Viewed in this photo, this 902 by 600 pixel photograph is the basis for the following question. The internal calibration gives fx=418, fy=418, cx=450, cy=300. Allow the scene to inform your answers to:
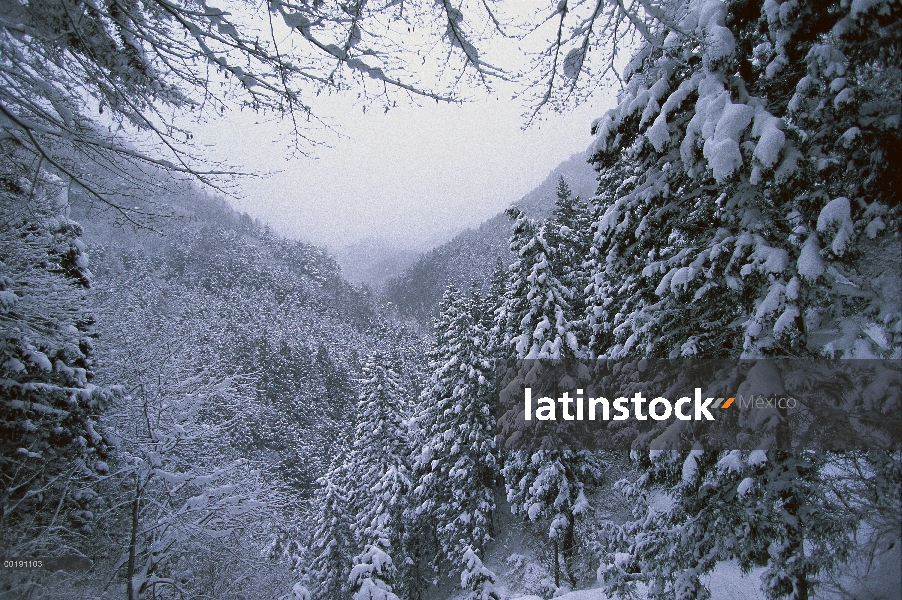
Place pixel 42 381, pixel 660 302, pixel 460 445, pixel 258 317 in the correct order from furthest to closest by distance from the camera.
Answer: pixel 258 317
pixel 460 445
pixel 42 381
pixel 660 302

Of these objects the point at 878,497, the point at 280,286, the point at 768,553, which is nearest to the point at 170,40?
the point at 878,497

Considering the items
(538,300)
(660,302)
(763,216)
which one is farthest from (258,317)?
(763,216)

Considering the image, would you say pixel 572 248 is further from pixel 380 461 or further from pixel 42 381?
pixel 42 381

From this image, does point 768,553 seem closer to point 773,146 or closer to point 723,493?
point 723,493

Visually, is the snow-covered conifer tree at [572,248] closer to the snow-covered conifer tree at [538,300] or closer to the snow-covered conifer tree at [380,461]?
the snow-covered conifer tree at [538,300]

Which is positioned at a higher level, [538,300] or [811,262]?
[811,262]

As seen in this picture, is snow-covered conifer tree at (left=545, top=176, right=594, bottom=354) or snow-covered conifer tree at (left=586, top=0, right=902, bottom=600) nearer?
snow-covered conifer tree at (left=586, top=0, right=902, bottom=600)

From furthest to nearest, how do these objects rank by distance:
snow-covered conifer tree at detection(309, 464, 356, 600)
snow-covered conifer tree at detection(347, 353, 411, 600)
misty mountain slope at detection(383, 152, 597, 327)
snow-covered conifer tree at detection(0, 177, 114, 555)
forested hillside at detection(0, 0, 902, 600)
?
misty mountain slope at detection(383, 152, 597, 327), snow-covered conifer tree at detection(309, 464, 356, 600), snow-covered conifer tree at detection(347, 353, 411, 600), snow-covered conifer tree at detection(0, 177, 114, 555), forested hillside at detection(0, 0, 902, 600)

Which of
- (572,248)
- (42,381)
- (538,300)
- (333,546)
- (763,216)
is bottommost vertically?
(333,546)

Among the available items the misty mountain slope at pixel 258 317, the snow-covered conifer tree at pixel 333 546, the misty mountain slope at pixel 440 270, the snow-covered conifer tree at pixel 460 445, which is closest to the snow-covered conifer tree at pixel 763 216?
the misty mountain slope at pixel 258 317

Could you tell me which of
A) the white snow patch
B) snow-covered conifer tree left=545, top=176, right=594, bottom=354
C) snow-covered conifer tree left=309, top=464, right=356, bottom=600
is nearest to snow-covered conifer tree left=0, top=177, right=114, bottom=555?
the white snow patch

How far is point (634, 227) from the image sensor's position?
7039mm

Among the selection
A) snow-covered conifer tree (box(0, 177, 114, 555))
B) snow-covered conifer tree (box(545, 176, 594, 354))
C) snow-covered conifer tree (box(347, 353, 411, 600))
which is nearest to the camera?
snow-covered conifer tree (box(0, 177, 114, 555))

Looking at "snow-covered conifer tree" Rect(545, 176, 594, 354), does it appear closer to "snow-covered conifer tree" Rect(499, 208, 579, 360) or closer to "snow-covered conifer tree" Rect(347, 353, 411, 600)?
"snow-covered conifer tree" Rect(499, 208, 579, 360)
